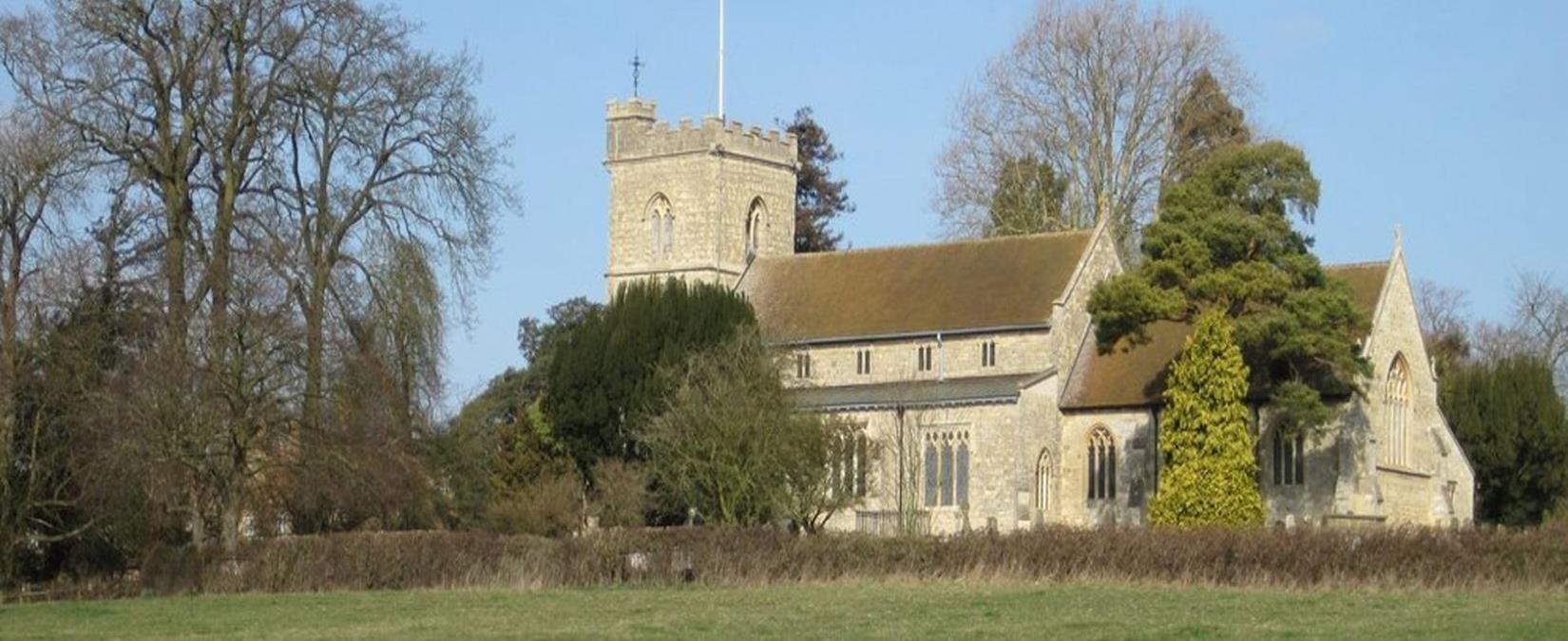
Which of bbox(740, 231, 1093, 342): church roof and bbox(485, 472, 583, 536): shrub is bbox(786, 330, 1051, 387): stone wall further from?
bbox(485, 472, 583, 536): shrub

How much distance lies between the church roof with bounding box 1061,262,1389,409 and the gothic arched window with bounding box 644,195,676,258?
13123 millimetres

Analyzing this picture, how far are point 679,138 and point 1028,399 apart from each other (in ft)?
46.9

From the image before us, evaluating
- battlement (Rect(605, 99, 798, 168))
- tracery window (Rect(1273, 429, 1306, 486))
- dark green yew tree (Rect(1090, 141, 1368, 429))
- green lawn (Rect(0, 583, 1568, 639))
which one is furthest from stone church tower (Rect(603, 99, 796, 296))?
green lawn (Rect(0, 583, 1568, 639))

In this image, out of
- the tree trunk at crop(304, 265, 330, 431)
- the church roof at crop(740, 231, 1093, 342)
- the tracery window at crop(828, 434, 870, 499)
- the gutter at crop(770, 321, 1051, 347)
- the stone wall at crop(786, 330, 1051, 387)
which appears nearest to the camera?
the tree trunk at crop(304, 265, 330, 431)

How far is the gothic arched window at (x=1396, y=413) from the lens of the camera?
5619cm

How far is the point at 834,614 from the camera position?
97.9ft

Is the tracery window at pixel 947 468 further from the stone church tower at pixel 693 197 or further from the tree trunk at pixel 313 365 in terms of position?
the tree trunk at pixel 313 365

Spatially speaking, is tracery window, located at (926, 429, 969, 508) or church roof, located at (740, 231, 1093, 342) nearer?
tracery window, located at (926, 429, 969, 508)

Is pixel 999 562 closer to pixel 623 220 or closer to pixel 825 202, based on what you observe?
pixel 623 220

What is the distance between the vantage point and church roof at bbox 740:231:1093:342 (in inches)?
2361

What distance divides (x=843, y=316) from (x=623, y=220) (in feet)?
28.3

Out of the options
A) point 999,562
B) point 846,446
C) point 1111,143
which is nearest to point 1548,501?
point 1111,143

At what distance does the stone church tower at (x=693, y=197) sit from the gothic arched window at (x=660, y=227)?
0.08ft

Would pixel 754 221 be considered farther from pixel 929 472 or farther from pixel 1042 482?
pixel 1042 482
